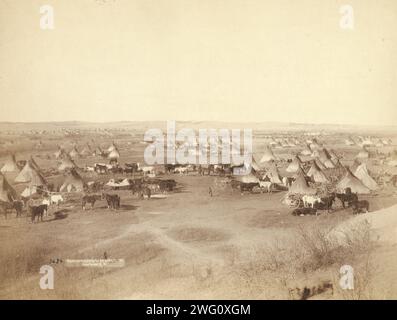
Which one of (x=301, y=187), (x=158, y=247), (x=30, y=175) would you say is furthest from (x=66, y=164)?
(x=301, y=187)

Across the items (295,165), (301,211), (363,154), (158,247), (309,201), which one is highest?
(363,154)

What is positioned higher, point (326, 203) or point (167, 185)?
point (167, 185)

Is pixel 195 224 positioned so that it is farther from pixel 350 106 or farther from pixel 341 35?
pixel 341 35

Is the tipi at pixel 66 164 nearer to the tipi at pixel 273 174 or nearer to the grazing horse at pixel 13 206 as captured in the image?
the grazing horse at pixel 13 206

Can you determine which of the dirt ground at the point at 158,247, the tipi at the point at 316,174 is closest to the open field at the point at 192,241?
the dirt ground at the point at 158,247

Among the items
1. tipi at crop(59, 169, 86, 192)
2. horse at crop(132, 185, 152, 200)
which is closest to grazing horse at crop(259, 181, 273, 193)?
horse at crop(132, 185, 152, 200)

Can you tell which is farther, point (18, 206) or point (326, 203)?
point (326, 203)

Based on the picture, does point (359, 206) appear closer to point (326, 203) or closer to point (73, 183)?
point (326, 203)

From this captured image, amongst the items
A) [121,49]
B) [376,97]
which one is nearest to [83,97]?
[121,49]
